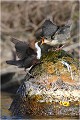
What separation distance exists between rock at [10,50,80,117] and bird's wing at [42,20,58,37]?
10.8 inches

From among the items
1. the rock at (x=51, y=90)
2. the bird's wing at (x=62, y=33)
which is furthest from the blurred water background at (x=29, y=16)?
the rock at (x=51, y=90)

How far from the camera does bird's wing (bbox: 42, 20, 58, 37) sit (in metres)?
5.56

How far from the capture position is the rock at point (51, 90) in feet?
17.1

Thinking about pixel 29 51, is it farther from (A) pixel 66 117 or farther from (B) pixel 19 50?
(A) pixel 66 117

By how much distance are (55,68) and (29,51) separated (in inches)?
16.7

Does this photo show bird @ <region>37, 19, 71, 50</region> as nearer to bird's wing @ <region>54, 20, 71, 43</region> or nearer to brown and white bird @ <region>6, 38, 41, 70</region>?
bird's wing @ <region>54, 20, 71, 43</region>

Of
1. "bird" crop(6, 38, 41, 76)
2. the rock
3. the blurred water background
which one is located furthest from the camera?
the blurred water background

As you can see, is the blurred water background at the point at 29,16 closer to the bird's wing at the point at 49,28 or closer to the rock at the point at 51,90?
the bird's wing at the point at 49,28

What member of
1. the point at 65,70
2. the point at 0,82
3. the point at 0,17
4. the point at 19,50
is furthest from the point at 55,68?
the point at 0,17

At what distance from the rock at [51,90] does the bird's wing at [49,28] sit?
0.27m

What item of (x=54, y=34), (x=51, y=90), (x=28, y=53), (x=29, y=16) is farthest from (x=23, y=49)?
(x=29, y=16)

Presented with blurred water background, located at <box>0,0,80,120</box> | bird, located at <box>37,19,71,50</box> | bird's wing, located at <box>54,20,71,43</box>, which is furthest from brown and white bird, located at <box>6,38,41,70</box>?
blurred water background, located at <box>0,0,80,120</box>

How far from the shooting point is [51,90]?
5.27 metres

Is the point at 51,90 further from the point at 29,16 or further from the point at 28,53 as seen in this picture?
the point at 29,16
